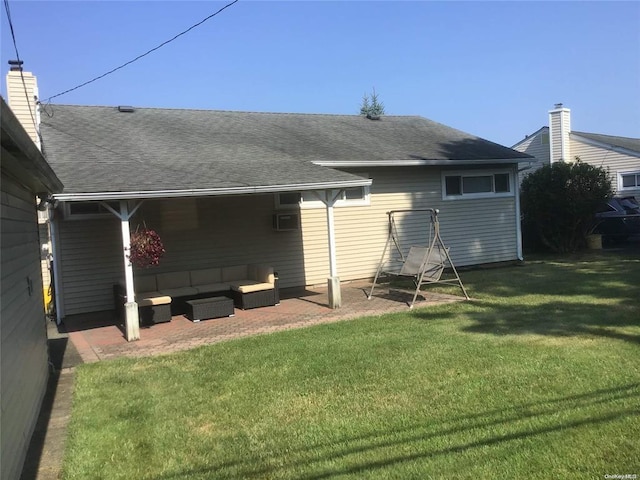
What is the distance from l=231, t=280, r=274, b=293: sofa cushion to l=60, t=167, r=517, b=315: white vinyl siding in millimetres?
1008

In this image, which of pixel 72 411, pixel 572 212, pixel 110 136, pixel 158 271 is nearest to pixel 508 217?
pixel 572 212

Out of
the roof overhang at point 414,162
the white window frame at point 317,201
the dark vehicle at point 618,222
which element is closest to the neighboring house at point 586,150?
the dark vehicle at point 618,222

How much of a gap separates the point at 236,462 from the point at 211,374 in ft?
7.38

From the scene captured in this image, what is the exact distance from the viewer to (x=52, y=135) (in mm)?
10445

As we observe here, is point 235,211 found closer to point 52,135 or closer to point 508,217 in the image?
point 52,135

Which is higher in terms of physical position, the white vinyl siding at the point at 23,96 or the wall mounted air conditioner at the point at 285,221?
the white vinyl siding at the point at 23,96

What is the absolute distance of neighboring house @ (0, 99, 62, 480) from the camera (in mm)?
3311

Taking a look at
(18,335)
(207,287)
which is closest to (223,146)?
(207,287)

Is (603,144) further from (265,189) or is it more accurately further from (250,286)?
(265,189)

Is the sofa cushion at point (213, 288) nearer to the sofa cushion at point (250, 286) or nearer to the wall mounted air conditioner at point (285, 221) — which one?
the sofa cushion at point (250, 286)

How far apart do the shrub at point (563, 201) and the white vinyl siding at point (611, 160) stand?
530 centimetres

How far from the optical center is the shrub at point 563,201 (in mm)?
15344

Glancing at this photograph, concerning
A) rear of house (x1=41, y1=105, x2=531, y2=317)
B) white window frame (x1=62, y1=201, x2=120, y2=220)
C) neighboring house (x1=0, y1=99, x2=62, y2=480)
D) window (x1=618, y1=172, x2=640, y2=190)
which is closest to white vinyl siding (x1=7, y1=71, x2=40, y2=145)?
rear of house (x1=41, y1=105, x2=531, y2=317)

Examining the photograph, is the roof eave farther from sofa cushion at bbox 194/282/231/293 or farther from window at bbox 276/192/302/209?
sofa cushion at bbox 194/282/231/293
